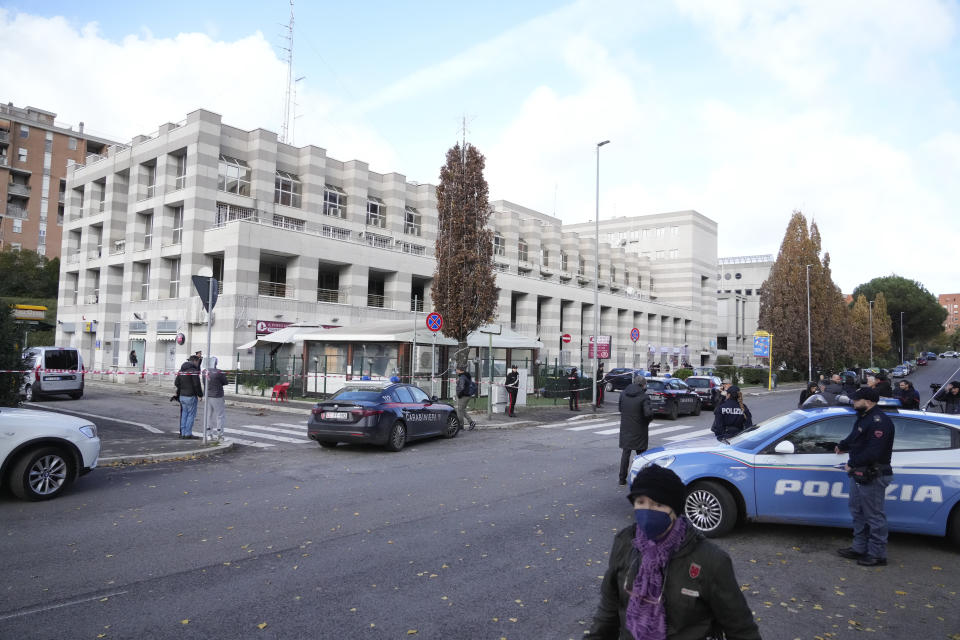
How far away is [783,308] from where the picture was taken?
52.8m

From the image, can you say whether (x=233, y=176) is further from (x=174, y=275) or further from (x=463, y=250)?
(x=463, y=250)

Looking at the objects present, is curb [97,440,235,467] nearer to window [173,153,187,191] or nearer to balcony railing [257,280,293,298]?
balcony railing [257,280,293,298]

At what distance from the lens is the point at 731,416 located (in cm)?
977

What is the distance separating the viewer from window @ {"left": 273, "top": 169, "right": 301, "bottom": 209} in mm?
38969

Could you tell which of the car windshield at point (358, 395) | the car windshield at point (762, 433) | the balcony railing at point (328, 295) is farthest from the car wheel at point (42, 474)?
the balcony railing at point (328, 295)

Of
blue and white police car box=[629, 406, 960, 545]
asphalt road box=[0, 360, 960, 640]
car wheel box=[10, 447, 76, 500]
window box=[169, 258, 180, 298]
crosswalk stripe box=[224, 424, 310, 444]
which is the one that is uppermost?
window box=[169, 258, 180, 298]

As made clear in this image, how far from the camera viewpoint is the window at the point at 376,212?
44688 millimetres

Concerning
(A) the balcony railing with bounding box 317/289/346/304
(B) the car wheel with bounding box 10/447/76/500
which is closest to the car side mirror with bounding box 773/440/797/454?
(B) the car wheel with bounding box 10/447/76/500

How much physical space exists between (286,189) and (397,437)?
3104cm

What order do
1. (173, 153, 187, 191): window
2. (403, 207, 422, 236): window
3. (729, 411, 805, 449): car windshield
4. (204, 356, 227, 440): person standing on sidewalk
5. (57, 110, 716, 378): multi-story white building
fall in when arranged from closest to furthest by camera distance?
(729, 411, 805, 449): car windshield < (204, 356, 227, 440): person standing on sidewalk < (57, 110, 716, 378): multi-story white building < (173, 153, 187, 191): window < (403, 207, 422, 236): window

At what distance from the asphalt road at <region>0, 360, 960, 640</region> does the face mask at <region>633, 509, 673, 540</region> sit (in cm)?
225

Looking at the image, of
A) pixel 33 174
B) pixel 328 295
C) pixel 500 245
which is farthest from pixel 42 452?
pixel 33 174

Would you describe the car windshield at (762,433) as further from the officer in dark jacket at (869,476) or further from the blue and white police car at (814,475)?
the officer in dark jacket at (869,476)

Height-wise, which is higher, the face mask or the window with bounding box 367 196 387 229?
Answer: the window with bounding box 367 196 387 229
